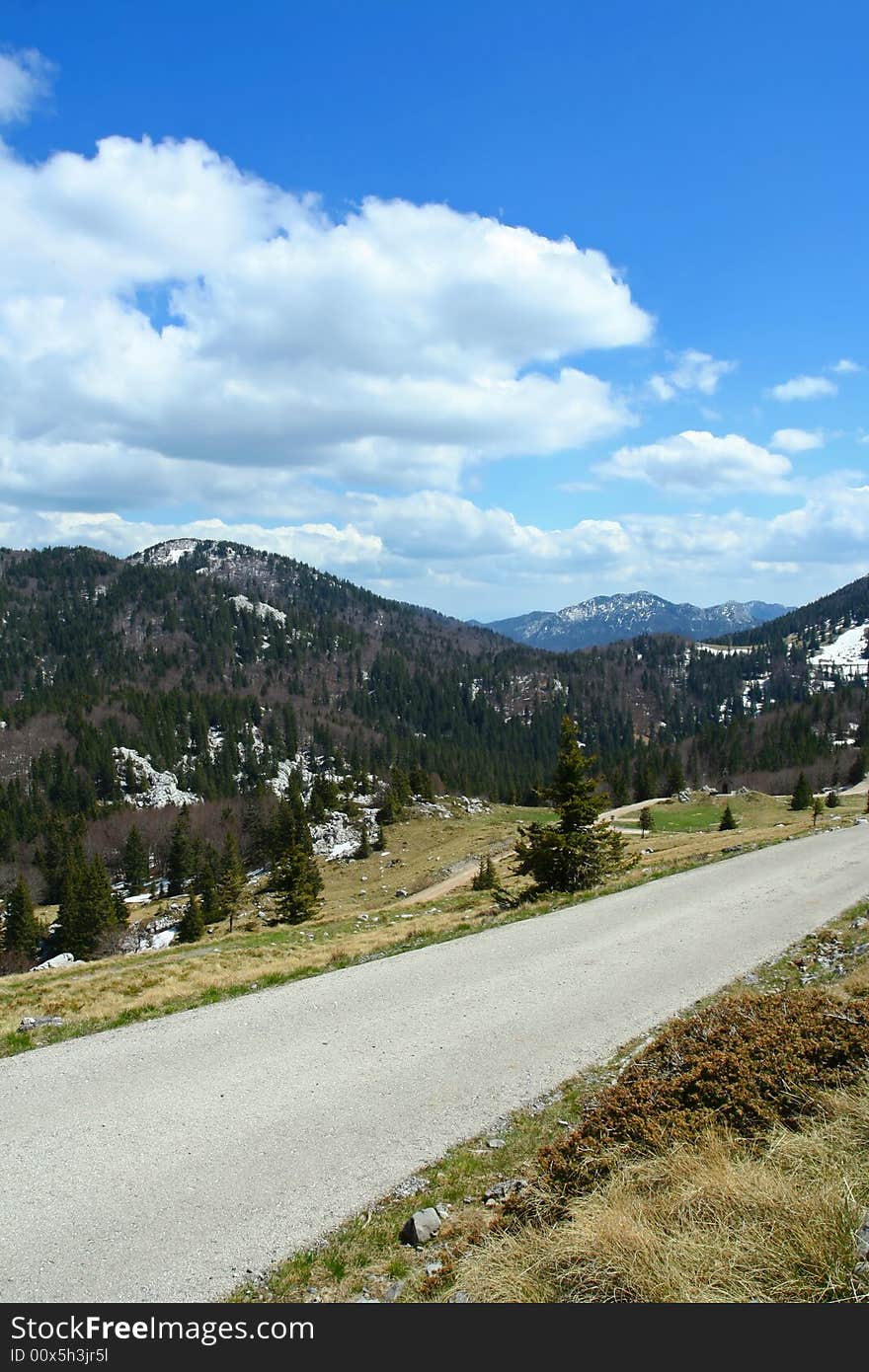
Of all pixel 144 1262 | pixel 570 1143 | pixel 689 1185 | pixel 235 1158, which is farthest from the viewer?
pixel 235 1158

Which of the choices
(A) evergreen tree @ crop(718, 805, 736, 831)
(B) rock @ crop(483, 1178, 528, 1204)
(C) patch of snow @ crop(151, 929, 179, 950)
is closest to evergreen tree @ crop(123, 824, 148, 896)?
(C) patch of snow @ crop(151, 929, 179, 950)

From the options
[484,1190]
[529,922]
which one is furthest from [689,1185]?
[529,922]

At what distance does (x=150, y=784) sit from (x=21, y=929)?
94.8 meters

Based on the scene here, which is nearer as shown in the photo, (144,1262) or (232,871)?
(144,1262)

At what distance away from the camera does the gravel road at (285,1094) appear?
6480 millimetres

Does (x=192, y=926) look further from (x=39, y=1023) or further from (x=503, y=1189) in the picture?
(x=503, y=1189)

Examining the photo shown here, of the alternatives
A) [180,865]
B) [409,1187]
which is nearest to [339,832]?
[180,865]

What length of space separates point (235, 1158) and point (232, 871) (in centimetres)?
6083

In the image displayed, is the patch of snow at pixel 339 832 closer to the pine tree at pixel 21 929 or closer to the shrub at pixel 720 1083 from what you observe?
the pine tree at pixel 21 929

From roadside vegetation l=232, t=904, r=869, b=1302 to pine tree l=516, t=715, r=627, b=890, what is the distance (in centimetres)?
1695

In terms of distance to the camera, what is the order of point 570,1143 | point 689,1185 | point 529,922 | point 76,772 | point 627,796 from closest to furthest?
point 689,1185 < point 570,1143 < point 529,922 < point 627,796 < point 76,772

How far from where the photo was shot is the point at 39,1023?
42.1 ft

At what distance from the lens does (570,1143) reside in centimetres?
699
